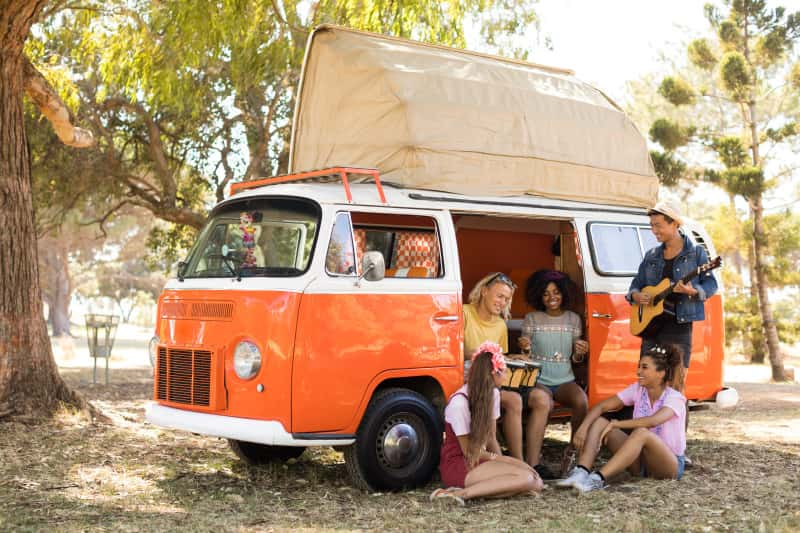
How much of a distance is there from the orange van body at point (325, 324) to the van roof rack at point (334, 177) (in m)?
0.02

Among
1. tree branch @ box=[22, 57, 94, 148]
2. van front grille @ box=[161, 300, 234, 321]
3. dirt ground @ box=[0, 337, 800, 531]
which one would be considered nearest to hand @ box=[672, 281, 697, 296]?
dirt ground @ box=[0, 337, 800, 531]

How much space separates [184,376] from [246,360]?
749 millimetres

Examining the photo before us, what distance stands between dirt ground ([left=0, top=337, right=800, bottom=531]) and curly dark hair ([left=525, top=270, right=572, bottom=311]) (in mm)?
1654

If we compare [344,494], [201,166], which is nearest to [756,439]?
[344,494]

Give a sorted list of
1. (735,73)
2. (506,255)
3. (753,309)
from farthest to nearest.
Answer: (753,309) < (735,73) < (506,255)

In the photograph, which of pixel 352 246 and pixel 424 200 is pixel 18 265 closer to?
pixel 352 246

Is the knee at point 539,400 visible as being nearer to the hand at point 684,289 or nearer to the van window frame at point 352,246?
the hand at point 684,289

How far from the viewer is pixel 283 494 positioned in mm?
7090

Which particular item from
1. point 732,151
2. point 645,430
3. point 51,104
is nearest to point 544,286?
point 645,430

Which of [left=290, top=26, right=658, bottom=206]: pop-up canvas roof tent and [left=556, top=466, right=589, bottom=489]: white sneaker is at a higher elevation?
[left=290, top=26, right=658, bottom=206]: pop-up canvas roof tent

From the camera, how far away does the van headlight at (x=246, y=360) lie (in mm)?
6621

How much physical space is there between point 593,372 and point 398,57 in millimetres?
3220

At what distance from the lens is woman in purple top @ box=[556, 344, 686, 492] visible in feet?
23.4

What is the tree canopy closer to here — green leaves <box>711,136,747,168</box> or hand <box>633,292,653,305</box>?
green leaves <box>711,136,747,168</box>
